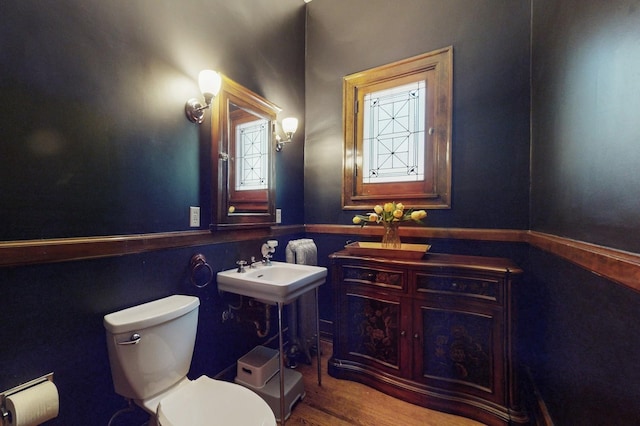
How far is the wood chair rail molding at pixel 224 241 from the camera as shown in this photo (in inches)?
28.2

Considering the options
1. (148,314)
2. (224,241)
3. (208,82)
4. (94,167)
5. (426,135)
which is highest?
(208,82)

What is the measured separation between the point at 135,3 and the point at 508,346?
2.60m

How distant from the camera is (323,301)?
7.91 ft

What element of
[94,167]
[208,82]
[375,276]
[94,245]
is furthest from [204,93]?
[375,276]

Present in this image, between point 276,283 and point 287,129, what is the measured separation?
1.31 metres

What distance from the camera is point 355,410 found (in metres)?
1.56

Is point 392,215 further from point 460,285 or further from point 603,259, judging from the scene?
point 603,259

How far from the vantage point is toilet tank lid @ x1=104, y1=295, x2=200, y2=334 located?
103 centimetres

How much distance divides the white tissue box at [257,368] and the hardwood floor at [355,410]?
0.26m

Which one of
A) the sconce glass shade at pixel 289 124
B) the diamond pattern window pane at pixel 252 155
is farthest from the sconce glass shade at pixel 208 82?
the sconce glass shade at pixel 289 124

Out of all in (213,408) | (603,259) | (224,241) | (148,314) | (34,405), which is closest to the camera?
(603,259)

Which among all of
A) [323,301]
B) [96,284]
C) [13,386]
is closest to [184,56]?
[96,284]

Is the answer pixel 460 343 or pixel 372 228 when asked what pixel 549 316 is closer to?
pixel 460 343

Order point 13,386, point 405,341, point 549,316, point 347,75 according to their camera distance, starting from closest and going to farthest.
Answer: point 13,386 < point 549,316 < point 405,341 < point 347,75
